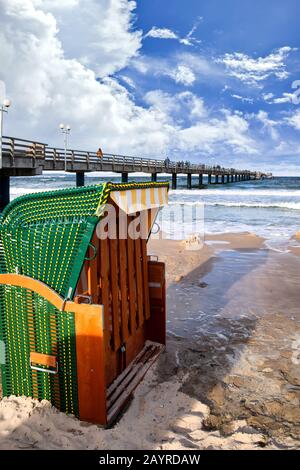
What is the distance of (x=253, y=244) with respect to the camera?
46.6 feet

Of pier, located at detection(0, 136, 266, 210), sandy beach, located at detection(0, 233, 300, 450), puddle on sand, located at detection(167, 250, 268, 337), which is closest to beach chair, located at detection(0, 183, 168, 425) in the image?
sandy beach, located at detection(0, 233, 300, 450)

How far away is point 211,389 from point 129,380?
102 centimetres

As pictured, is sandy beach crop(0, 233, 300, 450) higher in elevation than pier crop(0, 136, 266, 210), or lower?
lower

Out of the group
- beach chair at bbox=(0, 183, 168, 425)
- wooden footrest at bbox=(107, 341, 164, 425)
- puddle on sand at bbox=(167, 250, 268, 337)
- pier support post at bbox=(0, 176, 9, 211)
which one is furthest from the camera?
pier support post at bbox=(0, 176, 9, 211)

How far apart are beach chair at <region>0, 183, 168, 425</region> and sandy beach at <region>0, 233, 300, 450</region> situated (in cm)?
23

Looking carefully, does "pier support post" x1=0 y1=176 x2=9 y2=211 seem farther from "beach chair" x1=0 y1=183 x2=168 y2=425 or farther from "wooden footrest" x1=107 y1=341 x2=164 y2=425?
"beach chair" x1=0 y1=183 x2=168 y2=425

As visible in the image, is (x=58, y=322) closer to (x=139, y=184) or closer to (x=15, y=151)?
(x=139, y=184)

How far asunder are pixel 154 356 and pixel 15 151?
13482mm

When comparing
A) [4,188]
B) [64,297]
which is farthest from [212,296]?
[4,188]

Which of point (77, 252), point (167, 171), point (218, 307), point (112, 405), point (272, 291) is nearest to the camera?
point (77, 252)

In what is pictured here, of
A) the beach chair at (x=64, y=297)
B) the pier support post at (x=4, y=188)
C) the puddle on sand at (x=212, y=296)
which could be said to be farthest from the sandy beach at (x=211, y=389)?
the pier support post at (x=4, y=188)

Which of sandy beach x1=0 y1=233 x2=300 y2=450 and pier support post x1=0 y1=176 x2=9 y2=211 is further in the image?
pier support post x1=0 y1=176 x2=9 y2=211

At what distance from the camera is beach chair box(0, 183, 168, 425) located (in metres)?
3.52

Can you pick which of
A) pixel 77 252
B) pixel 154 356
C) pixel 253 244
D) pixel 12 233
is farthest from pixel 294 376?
pixel 253 244
